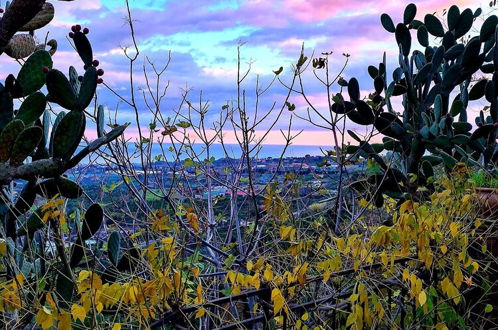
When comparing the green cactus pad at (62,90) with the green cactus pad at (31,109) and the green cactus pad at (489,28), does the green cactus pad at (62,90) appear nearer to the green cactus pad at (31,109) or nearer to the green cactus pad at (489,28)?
the green cactus pad at (31,109)

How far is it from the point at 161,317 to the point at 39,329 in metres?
0.62

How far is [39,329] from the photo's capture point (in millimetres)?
2494

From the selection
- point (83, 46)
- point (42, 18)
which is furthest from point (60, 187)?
point (42, 18)

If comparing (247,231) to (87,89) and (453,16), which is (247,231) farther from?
(453,16)

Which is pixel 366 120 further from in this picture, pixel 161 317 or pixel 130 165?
pixel 161 317

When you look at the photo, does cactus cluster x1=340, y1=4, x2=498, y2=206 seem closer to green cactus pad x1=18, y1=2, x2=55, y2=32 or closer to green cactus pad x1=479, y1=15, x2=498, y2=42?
green cactus pad x1=479, y1=15, x2=498, y2=42

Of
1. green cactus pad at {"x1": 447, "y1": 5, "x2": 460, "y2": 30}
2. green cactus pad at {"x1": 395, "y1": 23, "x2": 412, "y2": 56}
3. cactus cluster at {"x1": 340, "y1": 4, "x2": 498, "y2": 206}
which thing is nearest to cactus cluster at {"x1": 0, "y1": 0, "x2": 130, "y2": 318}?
cactus cluster at {"x1": 340, "y1": 4, "x2": 498, "y2": 206}

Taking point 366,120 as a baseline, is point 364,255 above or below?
below

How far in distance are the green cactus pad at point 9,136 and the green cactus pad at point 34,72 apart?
39 cm

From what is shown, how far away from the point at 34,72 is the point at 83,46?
31cm

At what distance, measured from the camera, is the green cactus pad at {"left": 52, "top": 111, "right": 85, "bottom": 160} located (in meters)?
2.48

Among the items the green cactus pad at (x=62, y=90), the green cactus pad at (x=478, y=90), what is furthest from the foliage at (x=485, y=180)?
the green cactus pad at (x=62, y=90)

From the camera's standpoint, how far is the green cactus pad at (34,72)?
2.63 metres

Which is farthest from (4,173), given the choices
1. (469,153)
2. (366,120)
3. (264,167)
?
(469,153)
